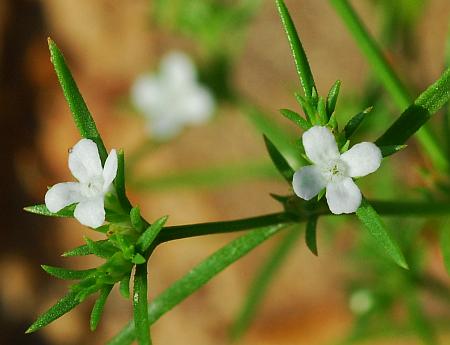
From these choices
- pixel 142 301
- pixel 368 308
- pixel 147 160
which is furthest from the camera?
pixel 147 160

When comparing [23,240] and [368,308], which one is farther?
[23,240]

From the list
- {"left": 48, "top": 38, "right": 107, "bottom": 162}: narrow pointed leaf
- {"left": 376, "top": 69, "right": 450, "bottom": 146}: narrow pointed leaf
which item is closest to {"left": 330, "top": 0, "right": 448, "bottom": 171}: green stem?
{"left": 376, "top": 69, "right": 450, "bottom": 146}: narrow pointed leaf

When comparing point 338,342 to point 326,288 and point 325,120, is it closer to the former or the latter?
point 326,288

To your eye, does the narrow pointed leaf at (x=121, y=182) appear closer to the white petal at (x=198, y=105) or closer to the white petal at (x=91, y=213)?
the white petal at (x=91, y=213)

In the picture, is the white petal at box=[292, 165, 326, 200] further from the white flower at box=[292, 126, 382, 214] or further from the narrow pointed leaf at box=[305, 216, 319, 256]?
the narrow pointed leaf at box=[305, 216, 319, 256]

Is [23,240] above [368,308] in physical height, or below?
above

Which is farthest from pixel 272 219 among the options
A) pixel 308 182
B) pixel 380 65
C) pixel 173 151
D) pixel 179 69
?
pixel 173 151

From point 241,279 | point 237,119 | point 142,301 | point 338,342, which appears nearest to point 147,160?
point 237,119
